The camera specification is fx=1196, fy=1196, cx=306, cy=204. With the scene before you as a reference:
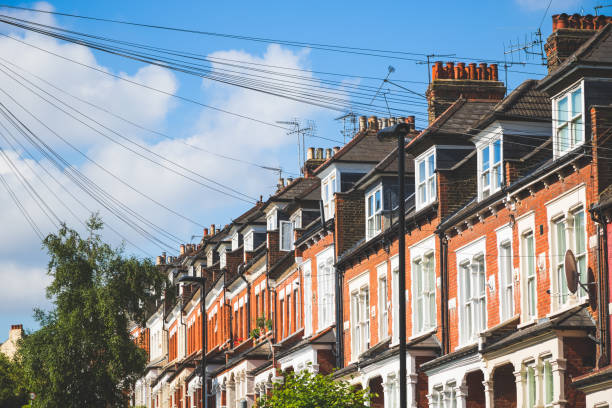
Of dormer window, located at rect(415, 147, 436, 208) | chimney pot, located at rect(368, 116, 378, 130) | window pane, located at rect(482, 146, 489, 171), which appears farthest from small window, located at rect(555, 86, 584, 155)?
chimney pot, located at rect(368, 116, 378, 130)

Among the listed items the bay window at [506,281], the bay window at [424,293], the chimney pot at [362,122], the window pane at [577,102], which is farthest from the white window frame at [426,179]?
the chimney pot at [362,122]

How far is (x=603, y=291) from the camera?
2573 centimetres

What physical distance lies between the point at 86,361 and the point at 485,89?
100 feet

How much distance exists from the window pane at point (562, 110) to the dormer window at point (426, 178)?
25.4ft

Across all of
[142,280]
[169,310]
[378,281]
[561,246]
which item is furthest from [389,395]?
[169,310]

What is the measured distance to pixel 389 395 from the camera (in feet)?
125

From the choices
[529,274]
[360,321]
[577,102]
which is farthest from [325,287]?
[577,102]

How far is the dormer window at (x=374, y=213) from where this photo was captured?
42375 millimetres

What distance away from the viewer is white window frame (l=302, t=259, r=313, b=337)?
4881 cm

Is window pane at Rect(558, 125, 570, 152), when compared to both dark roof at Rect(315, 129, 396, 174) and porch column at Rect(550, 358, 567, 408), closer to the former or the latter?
porch column at Rect(550, 358, 567, 408)

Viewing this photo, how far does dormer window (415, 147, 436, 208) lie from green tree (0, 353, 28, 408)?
90.0 meters

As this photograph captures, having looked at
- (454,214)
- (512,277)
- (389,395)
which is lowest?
(389,395)

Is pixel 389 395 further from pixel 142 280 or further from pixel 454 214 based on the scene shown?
pixel 142 280

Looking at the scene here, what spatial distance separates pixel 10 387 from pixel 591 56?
10409 centimetres
